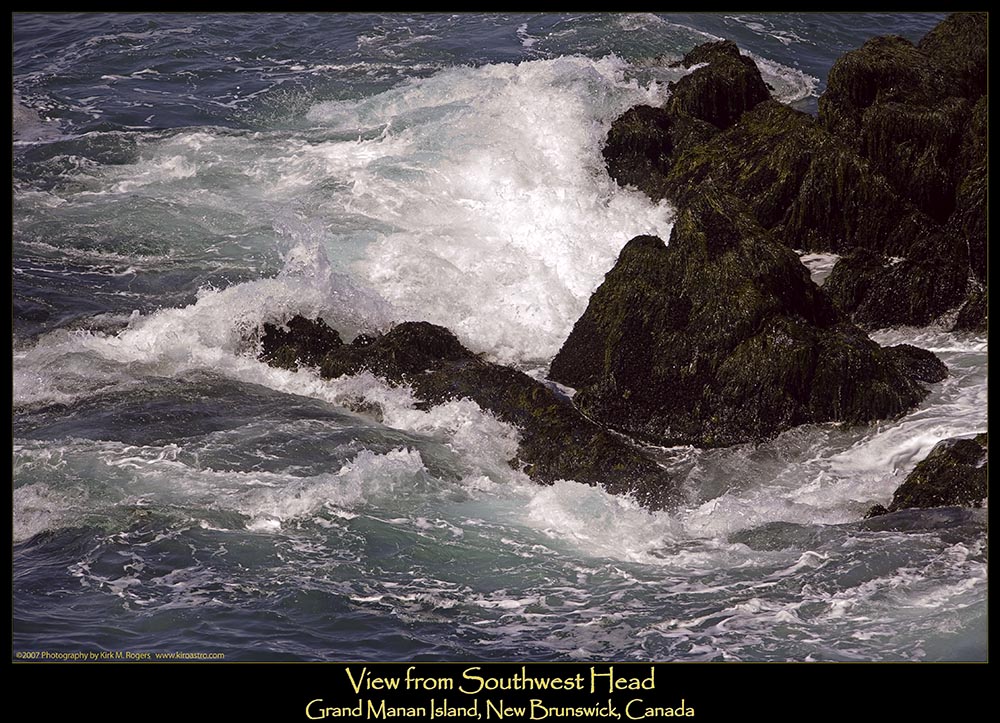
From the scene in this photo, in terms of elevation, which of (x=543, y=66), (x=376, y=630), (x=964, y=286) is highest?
(x=543, y=66)

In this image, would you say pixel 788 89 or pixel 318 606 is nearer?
pixel 318 606

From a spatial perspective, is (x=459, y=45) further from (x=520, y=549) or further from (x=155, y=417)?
(x=520, y=549)

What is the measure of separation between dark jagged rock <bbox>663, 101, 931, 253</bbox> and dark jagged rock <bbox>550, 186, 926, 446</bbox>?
2165 mm

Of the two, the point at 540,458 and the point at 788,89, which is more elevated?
the point at 788,89

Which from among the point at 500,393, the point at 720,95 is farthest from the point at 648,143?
the point at 500,393

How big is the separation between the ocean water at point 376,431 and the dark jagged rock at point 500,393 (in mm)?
189

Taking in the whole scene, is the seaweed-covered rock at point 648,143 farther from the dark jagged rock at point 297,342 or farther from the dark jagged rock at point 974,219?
the dark jagged rock at point 297,342

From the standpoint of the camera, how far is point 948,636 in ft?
27.8

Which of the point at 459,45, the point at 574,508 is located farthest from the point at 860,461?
the point at 459,45

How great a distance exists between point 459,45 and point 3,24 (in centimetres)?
1359

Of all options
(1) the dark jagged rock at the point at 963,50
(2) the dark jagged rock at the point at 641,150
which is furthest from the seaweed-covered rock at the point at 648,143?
(1) the dark jagged rock at the point at 963,50

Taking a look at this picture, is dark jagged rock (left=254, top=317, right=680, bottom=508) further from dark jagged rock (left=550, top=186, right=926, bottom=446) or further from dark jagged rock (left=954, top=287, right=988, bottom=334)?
dark jagged rock (left=954, top=287, right=988, bottom=334)

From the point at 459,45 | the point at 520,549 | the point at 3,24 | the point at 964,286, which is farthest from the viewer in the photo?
the point at 459,45

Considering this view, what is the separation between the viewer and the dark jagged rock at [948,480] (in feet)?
32.2
